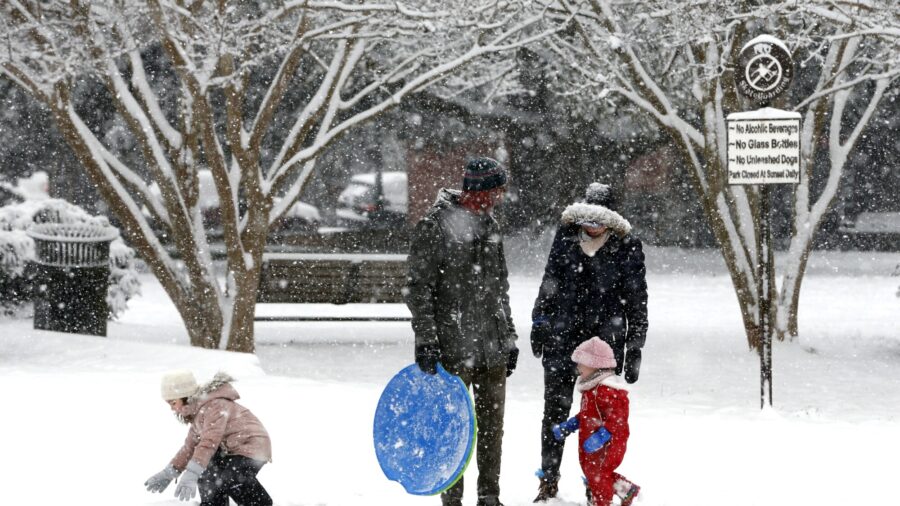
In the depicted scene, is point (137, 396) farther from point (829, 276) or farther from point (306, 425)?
point (829, 276)

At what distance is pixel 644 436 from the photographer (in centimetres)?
781

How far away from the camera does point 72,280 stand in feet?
41.1

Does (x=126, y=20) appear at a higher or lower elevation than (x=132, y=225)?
higher

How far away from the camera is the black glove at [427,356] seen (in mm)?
5363

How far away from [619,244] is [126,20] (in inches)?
268

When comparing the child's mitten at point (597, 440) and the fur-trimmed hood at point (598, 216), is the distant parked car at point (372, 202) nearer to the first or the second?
the fur-trimmed hood at point (598, 216)

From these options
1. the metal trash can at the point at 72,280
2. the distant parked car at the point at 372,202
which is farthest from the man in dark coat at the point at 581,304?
the distant parked car at the point at 372,202

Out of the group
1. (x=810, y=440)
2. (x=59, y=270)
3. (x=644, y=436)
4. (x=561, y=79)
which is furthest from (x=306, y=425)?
(x=561, y=79)

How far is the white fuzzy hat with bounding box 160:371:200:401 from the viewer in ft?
17.9

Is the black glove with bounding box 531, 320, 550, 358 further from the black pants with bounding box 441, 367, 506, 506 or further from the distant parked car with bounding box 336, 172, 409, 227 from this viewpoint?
the distant parked car with bounding box 336, 172, 409, 227

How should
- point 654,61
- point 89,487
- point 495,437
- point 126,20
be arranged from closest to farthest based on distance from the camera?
point 495,437, point 89,487, point 126,20, point 654,61

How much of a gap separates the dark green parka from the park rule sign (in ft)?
13.2

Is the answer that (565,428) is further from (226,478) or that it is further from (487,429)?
(226,478)

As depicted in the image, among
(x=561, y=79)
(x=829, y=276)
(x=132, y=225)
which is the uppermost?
(x=561, y=79)
